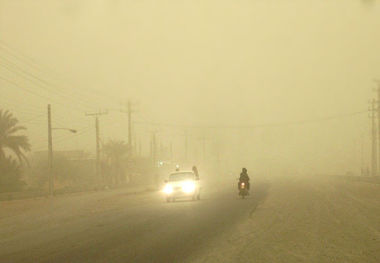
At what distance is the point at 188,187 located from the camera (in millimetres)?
36906

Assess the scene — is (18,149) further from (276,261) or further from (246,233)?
(276,261)

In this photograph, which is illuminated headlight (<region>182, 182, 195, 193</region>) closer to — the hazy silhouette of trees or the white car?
the white car

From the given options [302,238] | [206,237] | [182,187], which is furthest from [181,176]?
[302,238]

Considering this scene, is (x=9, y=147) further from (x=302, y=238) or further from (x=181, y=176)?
(x=302, y=238)

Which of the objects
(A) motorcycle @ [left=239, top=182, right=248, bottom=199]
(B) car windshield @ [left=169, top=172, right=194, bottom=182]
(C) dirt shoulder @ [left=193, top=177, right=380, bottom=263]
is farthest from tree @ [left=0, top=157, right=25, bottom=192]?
(C) dirt shoulder @ [left=193, top=177, right=380, bottom=263]

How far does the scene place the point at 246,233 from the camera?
17.7 m

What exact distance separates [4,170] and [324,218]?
150ft

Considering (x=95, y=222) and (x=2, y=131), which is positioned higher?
(x=2, y=131)

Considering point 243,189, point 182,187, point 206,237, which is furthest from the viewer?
point 243,189

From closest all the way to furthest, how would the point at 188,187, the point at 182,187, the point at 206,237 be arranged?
the point at 206,237
the point at 182,187
the point at 188,187

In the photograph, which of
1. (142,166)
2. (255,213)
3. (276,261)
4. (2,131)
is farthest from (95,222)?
(142,166)

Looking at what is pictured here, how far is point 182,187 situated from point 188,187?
446mm

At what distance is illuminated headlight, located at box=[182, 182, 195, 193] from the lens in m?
36.7

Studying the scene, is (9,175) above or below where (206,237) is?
below
